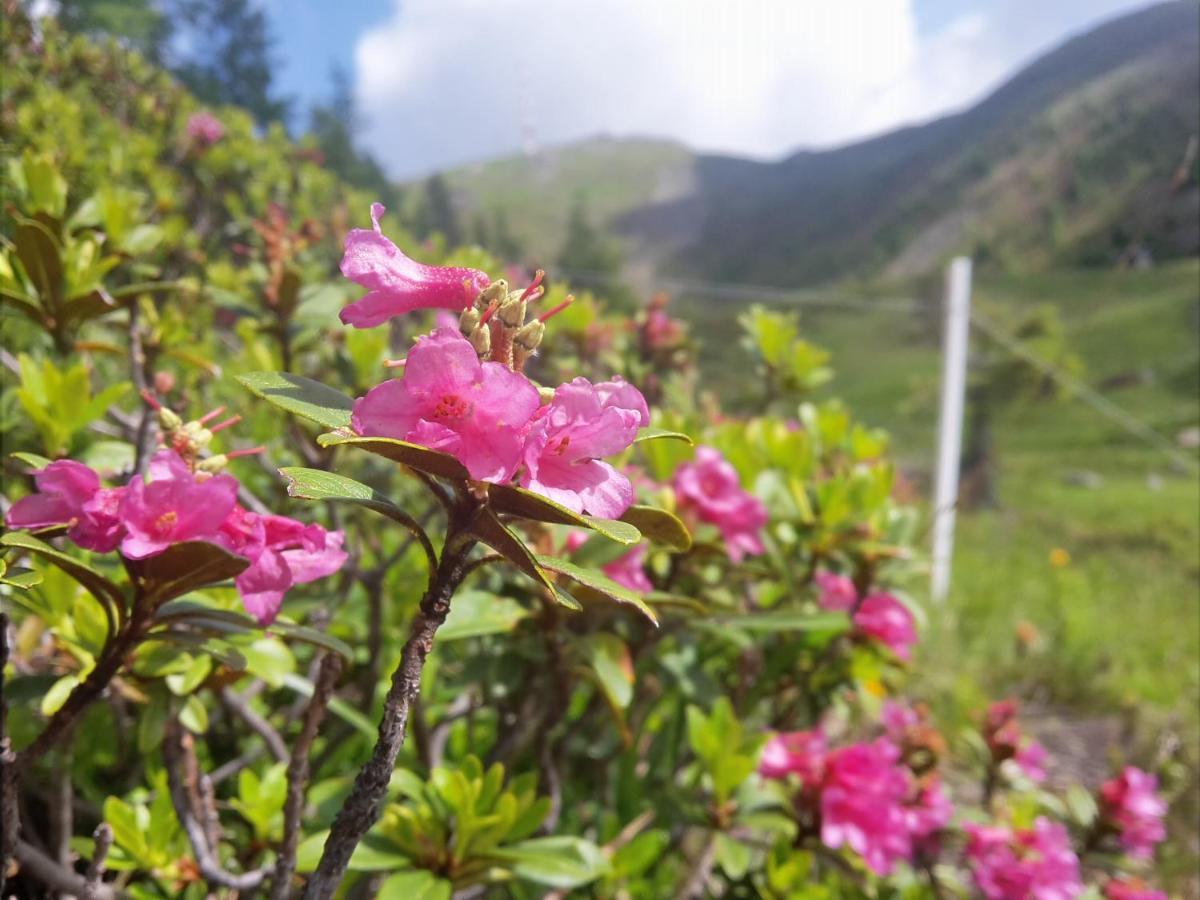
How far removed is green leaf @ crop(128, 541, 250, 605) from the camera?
55cm

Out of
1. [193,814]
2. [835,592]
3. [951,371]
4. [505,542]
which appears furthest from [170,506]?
[951,371]

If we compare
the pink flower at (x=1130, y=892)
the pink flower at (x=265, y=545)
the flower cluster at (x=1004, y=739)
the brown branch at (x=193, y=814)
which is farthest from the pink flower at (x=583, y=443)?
the pink flower at (x=1130, y=892)

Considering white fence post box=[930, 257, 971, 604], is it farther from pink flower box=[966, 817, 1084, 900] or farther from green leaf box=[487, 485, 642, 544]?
green leaf box=[487, 485, 642, 544]

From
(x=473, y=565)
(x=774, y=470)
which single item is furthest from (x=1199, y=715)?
(x=473, y=565)

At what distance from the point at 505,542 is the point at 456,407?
0.29 ft

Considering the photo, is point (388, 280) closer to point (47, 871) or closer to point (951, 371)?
point (47, 871)

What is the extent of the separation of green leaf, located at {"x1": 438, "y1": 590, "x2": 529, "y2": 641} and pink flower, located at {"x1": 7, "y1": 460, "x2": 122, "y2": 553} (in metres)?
0.38

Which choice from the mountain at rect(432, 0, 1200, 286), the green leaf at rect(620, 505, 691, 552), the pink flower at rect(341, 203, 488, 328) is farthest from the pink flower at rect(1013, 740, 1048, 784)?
A: the pink flower at rect(341, 203, 488, 328)

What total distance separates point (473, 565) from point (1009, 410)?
9.88m

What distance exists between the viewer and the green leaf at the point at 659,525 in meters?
0.59

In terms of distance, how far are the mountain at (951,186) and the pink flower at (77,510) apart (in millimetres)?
1936

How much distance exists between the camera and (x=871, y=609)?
4.53 ft

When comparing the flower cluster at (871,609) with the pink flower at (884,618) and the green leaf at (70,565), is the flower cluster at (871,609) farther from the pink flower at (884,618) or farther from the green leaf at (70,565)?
the green leaf at (70,565)

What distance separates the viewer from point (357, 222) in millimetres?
4289
